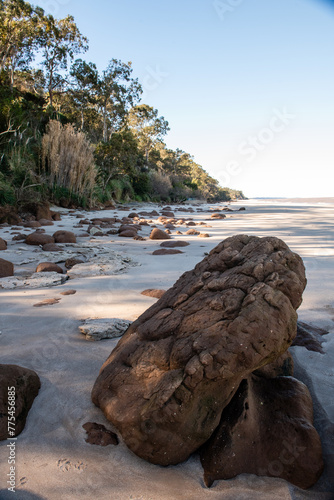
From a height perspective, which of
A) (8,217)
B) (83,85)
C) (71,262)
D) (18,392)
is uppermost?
(83,85)

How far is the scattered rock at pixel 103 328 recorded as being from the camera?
7.73 ft

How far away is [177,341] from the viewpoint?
1.55m

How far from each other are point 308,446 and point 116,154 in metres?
19.2

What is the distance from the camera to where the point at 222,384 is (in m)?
1.42

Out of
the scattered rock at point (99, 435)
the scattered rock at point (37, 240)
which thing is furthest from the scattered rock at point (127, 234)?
the scattered rock at point (99, 435)

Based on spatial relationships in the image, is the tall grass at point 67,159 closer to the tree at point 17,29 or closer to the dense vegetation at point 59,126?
the dense vegetation at point 59,126

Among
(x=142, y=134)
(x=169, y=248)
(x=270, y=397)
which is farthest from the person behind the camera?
(x=142, y=134)

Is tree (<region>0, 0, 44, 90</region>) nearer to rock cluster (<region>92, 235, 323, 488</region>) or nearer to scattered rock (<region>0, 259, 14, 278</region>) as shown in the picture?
scattered rock (<region>0, 259, 14, 278</region>)

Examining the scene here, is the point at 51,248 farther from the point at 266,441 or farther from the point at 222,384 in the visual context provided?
the point at 266,441

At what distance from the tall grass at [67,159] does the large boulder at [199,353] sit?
1337cm

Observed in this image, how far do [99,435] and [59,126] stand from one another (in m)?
14.9

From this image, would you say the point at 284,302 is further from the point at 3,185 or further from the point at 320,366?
the point at 3,185

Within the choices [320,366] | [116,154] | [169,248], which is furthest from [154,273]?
[116,154]

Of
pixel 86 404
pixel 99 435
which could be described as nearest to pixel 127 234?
pixel 86 404
